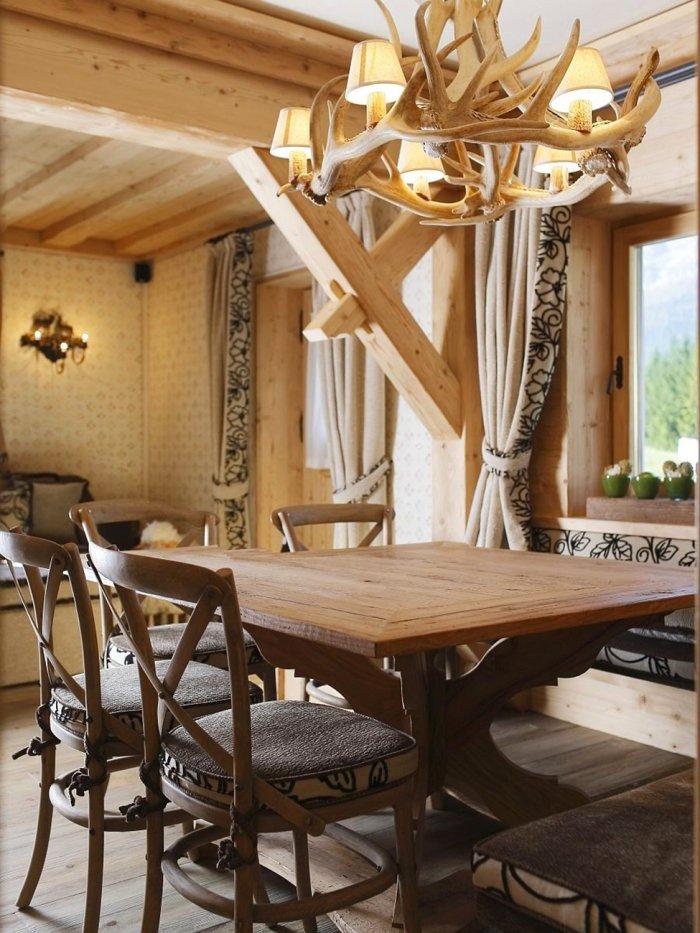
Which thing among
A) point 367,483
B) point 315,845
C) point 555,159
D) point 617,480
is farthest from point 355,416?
point 315,845

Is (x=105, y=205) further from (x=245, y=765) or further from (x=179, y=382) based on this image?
(x=245, y=765)

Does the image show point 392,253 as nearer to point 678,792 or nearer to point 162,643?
point 162,643

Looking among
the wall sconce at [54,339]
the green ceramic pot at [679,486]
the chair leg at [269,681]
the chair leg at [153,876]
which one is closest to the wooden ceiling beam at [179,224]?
the wall sconce at [54,339]

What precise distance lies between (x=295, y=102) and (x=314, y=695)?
233 cm

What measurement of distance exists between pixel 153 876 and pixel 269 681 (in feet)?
3.17

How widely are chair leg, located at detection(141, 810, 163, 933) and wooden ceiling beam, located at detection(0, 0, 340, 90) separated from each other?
8.45 ft

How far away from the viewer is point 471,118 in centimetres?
201

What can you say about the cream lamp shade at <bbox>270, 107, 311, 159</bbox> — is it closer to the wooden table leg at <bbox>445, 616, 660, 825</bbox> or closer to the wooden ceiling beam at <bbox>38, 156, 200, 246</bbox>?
the wooden table leg at <bbox>445, 616, 660, 825</bbox>

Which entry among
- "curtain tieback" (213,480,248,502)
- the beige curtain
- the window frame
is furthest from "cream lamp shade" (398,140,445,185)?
"curtain tieback" (213,480,248,502)

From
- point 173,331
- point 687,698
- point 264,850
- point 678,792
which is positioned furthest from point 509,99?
point 173,331

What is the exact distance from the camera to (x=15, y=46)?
3.06 metres

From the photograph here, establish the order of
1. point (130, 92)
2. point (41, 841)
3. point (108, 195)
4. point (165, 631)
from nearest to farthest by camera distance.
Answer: point (41, 841) → point (165, 631) → point (130, 92) → point (108, 195)

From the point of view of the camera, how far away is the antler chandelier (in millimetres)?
1990

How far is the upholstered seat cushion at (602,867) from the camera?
120cm
